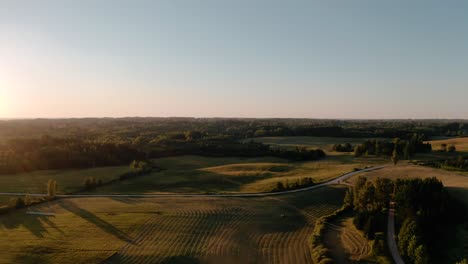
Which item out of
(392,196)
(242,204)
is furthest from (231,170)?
(392,196)

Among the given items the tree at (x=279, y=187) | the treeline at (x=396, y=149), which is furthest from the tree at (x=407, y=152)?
the tree at (x=279, y=187)

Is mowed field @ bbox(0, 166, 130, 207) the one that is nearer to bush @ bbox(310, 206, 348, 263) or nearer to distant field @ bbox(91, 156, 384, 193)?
distant field @ bbox(91, 156, 384, 193)

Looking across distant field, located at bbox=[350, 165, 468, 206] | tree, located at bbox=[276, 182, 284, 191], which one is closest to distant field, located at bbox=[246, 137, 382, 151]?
distant field, located at bbox=[350, 165, 468, 206]

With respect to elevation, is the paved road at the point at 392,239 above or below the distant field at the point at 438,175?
below

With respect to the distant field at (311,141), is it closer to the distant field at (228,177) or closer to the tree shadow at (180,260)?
the distant field at (228,177)

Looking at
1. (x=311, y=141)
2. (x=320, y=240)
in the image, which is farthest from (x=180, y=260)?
(x=311, y=141)

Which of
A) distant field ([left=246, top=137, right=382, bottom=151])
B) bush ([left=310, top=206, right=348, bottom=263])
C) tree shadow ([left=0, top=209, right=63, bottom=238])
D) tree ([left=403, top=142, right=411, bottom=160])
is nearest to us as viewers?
bush ([left=310, top=206, right=348, bottom=263])

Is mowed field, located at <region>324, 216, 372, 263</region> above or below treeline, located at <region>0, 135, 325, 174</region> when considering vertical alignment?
below
